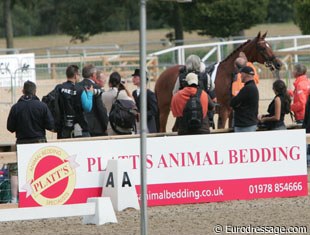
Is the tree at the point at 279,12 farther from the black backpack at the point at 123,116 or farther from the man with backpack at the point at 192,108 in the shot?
the man with backpack at the point at 192,108

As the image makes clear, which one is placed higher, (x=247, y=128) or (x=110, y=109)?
(x=110, y=109)

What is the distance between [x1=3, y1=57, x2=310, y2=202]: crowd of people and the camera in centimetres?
1345

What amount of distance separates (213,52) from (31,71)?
20.6 ft

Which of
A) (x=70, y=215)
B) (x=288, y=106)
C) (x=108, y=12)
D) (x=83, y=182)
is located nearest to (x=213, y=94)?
(x=288, y=106)

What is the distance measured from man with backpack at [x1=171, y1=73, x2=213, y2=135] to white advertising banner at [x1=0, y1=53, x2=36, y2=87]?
1266cm

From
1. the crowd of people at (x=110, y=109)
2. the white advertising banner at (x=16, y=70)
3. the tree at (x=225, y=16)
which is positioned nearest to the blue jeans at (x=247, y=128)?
the crowd of people at (x=110, y=109)

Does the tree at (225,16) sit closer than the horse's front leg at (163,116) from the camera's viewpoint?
No

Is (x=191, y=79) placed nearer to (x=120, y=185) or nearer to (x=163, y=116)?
(x=120, y=185)

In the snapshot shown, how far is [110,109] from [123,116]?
50 centimetres

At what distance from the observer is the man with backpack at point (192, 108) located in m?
13.6

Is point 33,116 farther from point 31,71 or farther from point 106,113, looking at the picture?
point 31,71

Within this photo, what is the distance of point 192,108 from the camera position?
1363cm

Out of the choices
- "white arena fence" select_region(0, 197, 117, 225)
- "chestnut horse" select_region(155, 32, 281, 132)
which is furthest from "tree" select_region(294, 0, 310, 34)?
"white arena fence" select_region(0, 197, 117, 225)

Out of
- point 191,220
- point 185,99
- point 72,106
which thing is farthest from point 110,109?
point 191,220
